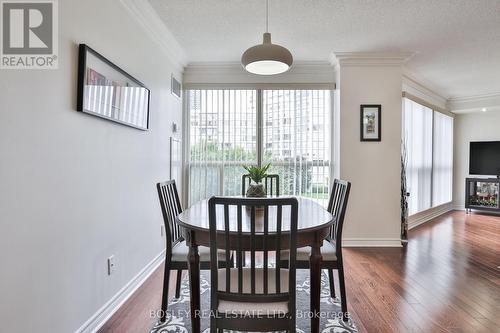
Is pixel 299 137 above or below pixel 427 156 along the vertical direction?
above

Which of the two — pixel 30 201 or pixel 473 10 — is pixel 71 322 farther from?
pixel 473 10

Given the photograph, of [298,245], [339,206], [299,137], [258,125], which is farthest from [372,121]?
[298,245]

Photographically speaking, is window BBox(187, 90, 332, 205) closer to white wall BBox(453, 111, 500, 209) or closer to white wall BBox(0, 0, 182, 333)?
white wall BBox(0, 0, 182, 333)

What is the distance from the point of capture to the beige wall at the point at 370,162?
12.2ft

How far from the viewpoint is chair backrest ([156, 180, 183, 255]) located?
1.99 metres

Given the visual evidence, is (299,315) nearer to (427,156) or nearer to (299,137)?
(299,137)

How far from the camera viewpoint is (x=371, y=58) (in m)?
3.67

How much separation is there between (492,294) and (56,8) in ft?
12.5

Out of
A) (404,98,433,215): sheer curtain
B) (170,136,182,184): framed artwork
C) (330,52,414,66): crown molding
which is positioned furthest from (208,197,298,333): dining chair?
(404,98,433,215): sheer curtain

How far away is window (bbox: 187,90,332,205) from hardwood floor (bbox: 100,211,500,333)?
117 cm

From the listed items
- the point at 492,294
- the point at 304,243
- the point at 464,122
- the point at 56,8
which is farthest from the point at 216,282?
the point at 464,122
